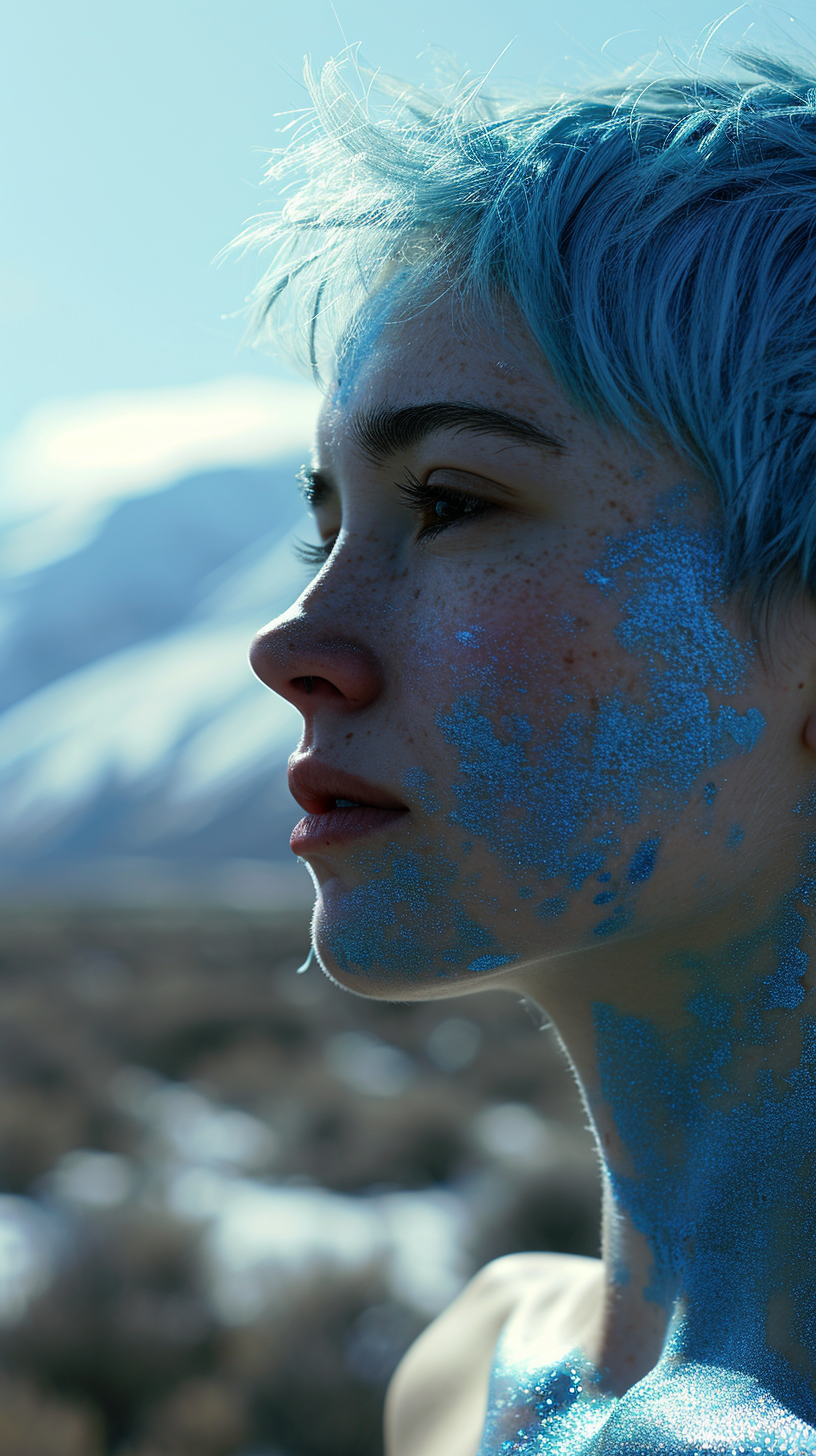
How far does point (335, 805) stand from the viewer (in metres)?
1.01

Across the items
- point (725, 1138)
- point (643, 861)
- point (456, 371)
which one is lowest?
point (725, 1138)

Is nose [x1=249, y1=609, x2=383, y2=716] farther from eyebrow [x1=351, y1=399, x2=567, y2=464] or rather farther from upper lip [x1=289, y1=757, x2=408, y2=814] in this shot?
eyebrow [x1=351, y1=399, x2=567, y2=464]

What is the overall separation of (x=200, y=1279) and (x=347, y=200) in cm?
380

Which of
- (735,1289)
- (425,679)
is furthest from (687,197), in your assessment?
(735,1289)

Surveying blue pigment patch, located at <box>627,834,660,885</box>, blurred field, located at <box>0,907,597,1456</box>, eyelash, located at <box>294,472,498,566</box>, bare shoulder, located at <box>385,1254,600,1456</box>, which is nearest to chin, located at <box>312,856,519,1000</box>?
blue pigment patch, located at <box>627,834,660,885</box>

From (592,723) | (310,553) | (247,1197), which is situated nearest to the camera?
(592,723)

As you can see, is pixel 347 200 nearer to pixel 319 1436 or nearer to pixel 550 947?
pixel 550 947

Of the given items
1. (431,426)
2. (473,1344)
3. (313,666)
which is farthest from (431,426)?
(473,1344)

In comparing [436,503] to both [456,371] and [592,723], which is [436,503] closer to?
[456,371]

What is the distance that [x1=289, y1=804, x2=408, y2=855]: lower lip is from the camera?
96 cm

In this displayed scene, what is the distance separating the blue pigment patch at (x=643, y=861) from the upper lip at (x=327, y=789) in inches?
8.5

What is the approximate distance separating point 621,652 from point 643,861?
0.63 ft

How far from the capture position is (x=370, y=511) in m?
1.04

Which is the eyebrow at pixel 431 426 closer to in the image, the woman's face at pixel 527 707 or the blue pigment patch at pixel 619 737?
the woman's face at pixel 527 707
